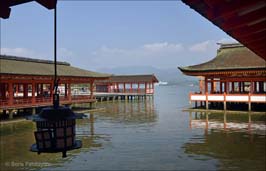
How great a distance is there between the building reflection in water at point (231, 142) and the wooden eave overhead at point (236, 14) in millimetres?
9275

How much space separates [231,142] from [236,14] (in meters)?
14.9

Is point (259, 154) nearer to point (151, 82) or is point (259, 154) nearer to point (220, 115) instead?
point (220, 115)

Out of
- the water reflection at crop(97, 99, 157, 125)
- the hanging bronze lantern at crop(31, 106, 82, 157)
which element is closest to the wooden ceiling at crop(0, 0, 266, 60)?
the hanging bronze lantern at crop(31, 106, 82, 157)

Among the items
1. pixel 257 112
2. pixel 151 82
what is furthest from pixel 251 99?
pixel 151 82

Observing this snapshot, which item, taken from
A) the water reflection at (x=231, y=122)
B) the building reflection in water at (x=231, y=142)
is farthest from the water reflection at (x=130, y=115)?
the building reflection in water at (x=231, y=142)

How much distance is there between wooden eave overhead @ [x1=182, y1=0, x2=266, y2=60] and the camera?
2.82 metres

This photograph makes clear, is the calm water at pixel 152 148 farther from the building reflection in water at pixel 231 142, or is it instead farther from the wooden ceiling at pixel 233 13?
the wooden ceiling at pixel 233 13

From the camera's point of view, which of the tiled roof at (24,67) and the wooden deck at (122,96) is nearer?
the tiled roof at (24,67)

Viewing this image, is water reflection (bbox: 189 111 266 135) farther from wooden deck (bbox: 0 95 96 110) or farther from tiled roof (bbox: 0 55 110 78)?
tiled roof (bbox: 0 55 110 78)

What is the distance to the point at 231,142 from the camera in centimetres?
1689

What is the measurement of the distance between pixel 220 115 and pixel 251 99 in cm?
322

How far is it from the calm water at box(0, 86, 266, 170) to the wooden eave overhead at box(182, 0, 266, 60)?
9.13 m

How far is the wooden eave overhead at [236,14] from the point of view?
2820 millimetres

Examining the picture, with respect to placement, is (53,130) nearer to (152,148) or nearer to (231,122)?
(152,148)
